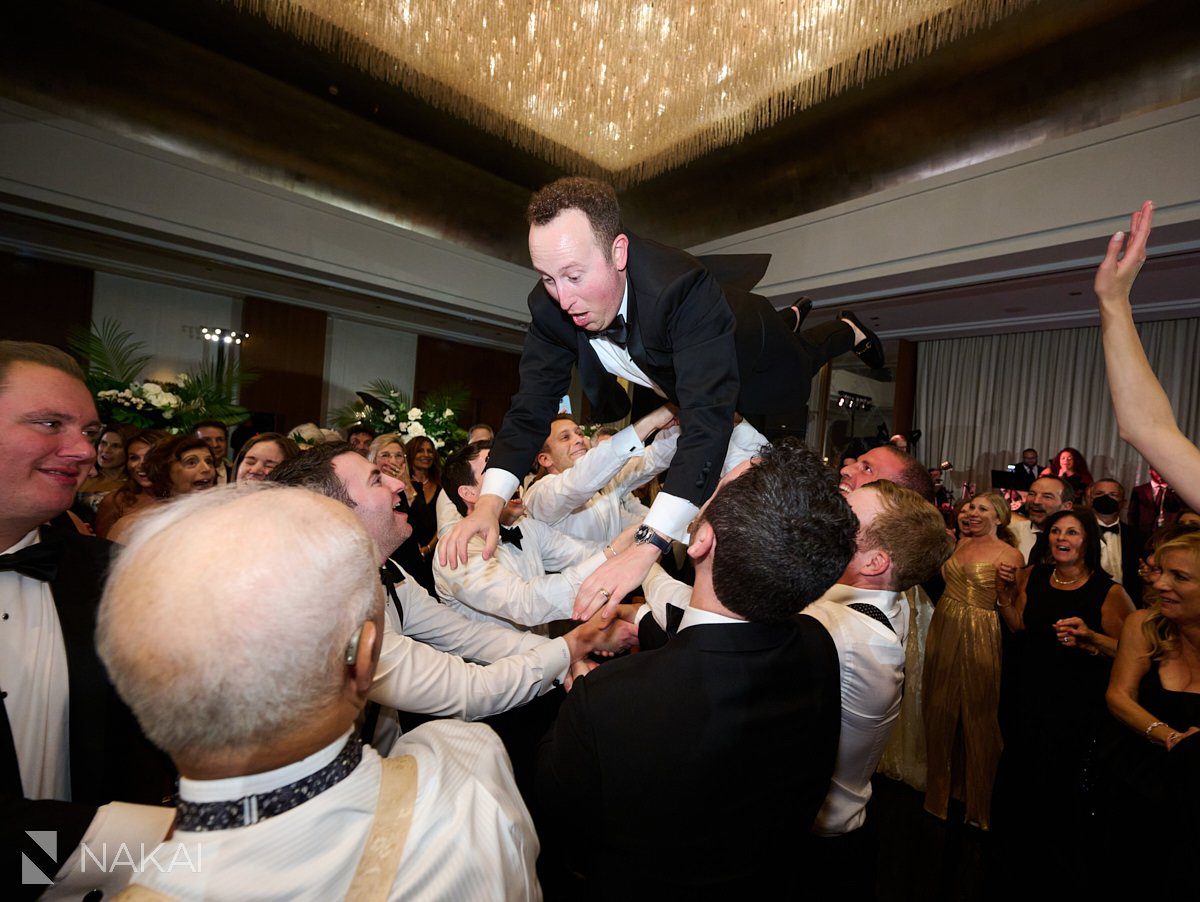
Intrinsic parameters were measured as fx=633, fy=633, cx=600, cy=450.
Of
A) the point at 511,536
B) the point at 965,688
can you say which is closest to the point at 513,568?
the point at 511,536

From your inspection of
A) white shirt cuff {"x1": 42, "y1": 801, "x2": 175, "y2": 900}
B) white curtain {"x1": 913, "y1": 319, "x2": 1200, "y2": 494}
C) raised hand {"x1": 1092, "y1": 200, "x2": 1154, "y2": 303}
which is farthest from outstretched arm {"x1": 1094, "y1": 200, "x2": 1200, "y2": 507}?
white curtain {"x1": 913, "y1": 319, "x2": 1200, "y2": 494}

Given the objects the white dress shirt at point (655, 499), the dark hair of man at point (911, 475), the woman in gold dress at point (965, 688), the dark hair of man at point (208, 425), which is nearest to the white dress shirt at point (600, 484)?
the white dress shirt at point (655, 499)

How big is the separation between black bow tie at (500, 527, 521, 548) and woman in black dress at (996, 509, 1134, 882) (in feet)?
8.63

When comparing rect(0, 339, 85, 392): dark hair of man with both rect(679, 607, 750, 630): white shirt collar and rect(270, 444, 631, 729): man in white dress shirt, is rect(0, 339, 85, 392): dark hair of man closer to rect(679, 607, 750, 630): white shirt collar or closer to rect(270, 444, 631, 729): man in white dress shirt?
rect(270, 444, 631, 729): man in white dress shirt

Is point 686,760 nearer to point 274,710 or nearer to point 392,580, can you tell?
point 274,710

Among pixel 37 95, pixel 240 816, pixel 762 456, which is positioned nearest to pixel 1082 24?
pixel 762 456

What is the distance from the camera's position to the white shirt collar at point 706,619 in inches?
45.6

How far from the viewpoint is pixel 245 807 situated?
2.31 ft

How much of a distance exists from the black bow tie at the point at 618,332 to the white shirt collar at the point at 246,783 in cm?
137

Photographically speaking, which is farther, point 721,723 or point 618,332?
point 618,332

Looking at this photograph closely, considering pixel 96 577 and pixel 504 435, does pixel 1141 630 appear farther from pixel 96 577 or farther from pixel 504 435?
pixel 96 577

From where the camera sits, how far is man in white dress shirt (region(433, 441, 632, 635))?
2311 mm

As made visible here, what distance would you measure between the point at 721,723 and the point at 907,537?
103 centimetres

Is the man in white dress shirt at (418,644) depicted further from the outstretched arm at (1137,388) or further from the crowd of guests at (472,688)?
the outstretched arm at (1137,388)
